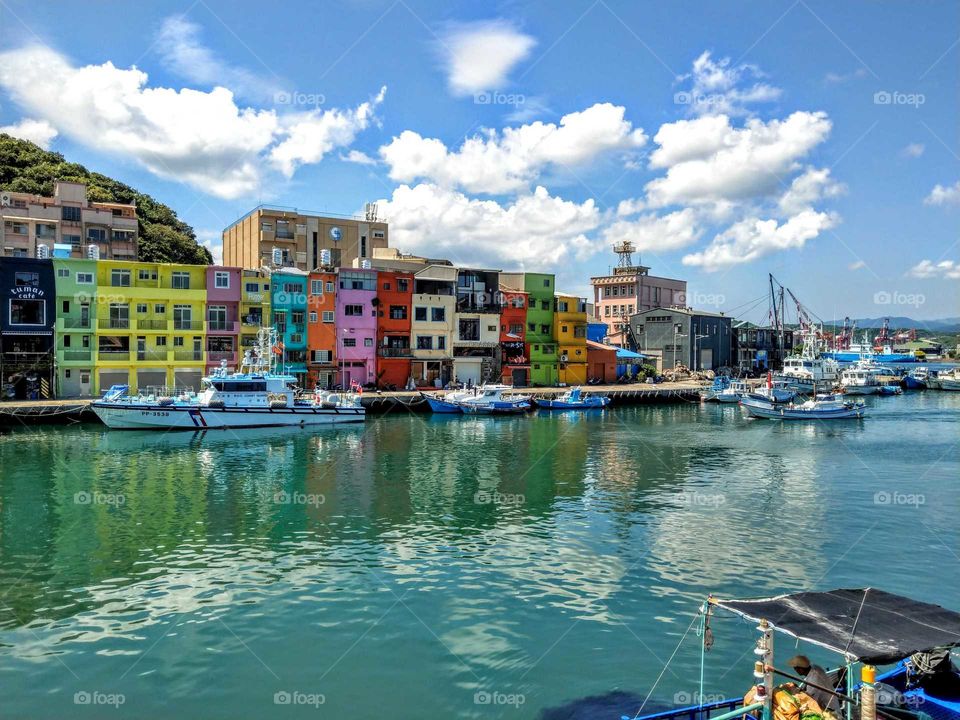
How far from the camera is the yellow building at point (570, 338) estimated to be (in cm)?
8094

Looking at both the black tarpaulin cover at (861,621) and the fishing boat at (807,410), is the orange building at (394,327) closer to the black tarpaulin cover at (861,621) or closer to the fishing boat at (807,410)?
the fishing boat at (807,410)

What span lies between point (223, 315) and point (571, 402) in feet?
110

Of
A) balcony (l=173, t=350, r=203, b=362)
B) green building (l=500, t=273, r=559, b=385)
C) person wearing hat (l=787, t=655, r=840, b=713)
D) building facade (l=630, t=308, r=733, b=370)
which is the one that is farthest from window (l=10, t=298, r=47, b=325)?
building facade (l=630, t=308, r=733, b=370)

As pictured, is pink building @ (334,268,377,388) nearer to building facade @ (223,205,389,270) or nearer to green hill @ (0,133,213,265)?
building facade @ (223,205,389,270)

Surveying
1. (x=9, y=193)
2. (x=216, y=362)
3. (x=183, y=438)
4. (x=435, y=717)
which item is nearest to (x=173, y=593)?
(x=435, y=717)

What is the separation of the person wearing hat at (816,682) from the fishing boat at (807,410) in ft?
189

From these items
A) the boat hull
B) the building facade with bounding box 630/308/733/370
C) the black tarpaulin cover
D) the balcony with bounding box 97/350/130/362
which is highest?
the building facade with bounding box 630/308/733/370

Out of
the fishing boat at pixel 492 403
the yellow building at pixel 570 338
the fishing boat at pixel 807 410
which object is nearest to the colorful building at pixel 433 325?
the fishing boat at pixel 492 403

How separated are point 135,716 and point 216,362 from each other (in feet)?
167

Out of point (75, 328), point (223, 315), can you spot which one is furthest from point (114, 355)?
point (223, 315)

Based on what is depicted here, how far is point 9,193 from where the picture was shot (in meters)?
72.1

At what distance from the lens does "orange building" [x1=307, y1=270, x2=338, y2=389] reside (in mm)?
65625

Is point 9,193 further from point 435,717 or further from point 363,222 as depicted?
point 435,717

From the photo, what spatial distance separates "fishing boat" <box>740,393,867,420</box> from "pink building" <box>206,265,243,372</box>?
158 feet
